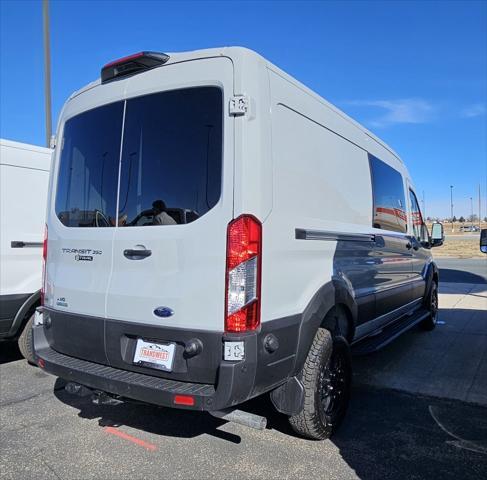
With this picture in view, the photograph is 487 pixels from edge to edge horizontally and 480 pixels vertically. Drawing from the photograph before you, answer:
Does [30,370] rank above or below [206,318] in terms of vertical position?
below

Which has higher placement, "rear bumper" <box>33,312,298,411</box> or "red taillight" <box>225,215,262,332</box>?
"red taillight" <box>225,215,262,332</box>

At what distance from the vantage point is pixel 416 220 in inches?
271

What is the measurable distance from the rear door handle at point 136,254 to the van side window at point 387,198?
259cm

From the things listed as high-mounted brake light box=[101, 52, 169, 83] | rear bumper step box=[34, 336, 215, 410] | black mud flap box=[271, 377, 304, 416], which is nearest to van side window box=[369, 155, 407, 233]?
black mud flap box=[271, 377, 304, 416]

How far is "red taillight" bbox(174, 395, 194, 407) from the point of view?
2773mm

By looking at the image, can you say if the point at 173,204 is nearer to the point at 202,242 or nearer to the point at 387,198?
the point at 202,242

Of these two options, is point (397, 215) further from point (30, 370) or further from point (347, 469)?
point (30, 370)

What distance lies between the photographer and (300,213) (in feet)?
10.8

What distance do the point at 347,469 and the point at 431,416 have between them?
1.28 m

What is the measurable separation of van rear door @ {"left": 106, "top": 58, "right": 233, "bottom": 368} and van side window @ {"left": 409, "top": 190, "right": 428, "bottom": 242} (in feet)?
14.4

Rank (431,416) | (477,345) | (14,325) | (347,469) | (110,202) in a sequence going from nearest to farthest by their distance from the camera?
(347,469) < (110,202) < (431,416) < (14,325) < (477,345)

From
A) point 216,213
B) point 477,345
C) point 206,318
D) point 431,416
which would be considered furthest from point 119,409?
point 477,345

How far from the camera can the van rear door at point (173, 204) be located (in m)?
2.88

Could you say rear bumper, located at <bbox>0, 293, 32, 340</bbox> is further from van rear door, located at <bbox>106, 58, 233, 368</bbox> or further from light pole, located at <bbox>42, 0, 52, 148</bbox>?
light pole, located at <bbox>42, 0, 52, 148</bbox>
